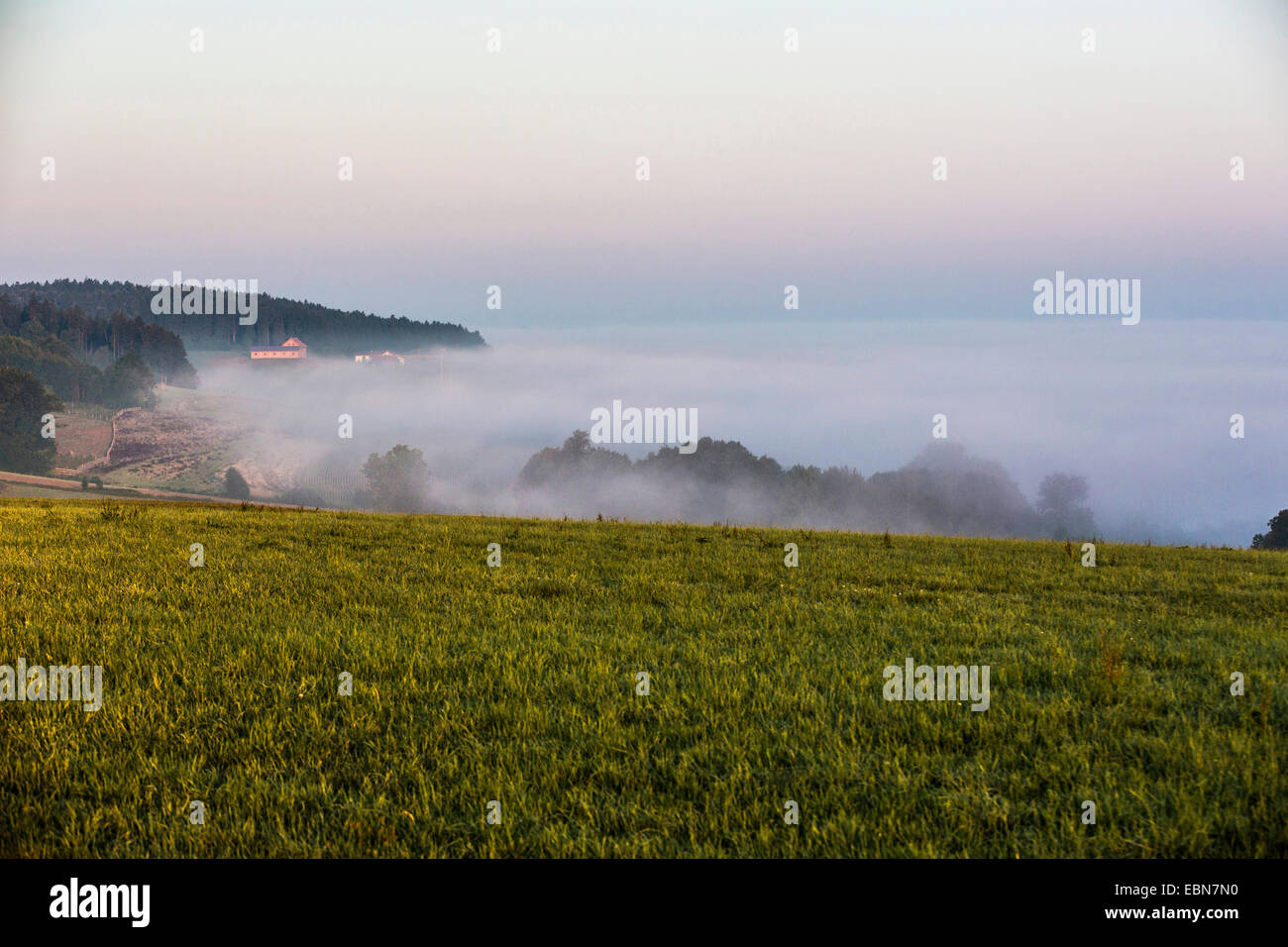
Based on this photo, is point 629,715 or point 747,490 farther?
point 747,490

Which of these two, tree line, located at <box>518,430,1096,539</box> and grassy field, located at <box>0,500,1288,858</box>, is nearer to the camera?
grassy field, located at <box>0,500,1288,858</box>

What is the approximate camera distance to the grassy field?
5008mm

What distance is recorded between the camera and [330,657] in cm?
814

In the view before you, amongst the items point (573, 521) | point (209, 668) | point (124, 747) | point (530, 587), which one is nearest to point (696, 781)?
point (124, 747)

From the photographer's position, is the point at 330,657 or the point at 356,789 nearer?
the point at 356,789

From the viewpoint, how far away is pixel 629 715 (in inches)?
267

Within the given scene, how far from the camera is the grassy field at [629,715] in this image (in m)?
5.01

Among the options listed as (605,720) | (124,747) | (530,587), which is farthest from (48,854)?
(530,587)

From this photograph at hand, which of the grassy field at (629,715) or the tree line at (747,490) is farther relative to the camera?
the tree line at (747,490)
